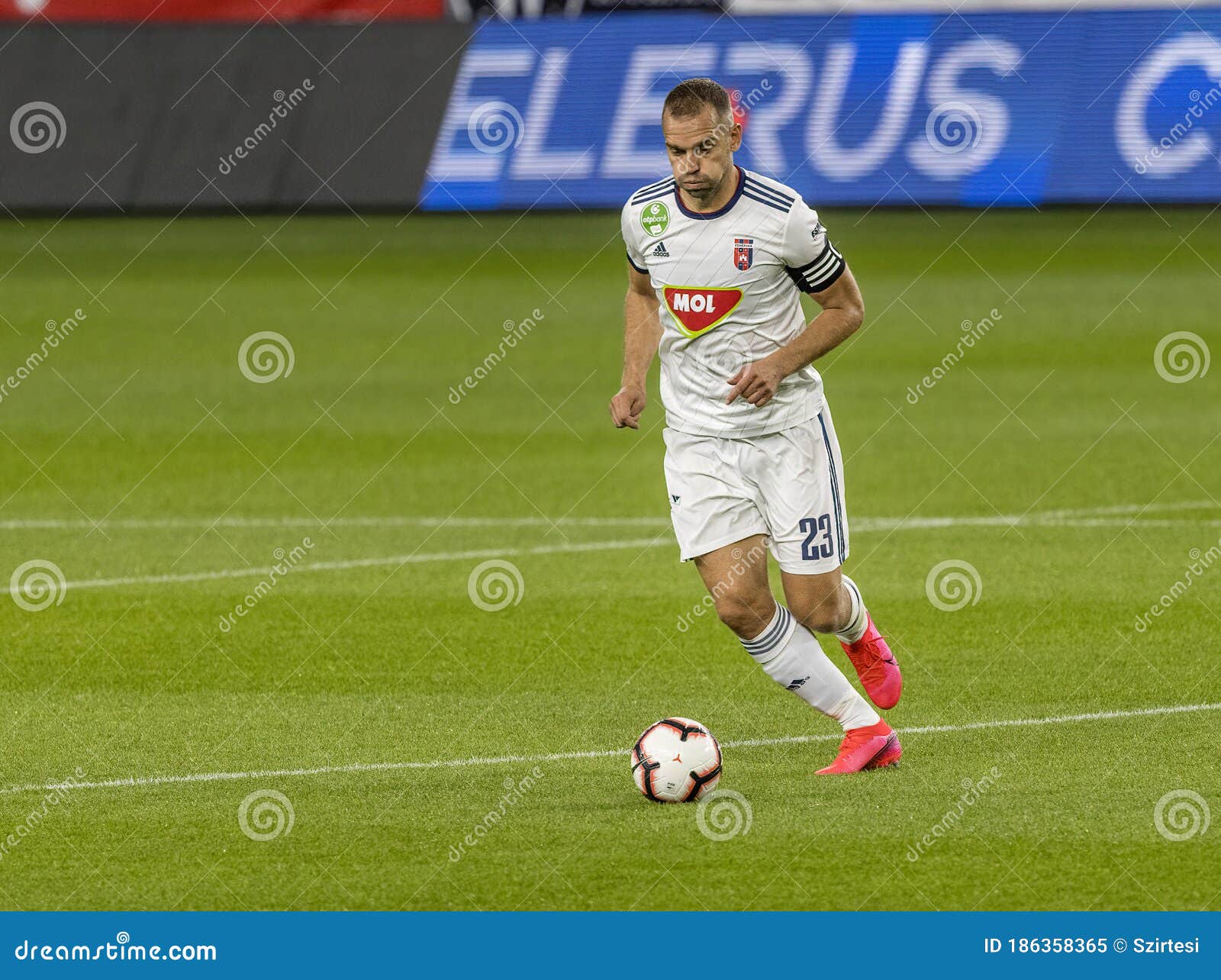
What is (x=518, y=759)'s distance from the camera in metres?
7.64

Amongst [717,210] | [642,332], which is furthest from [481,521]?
[717,210]

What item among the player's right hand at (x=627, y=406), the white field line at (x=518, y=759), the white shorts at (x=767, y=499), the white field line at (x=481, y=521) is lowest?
the white field line at (x=518, y=759)

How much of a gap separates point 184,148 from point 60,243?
7.42 feet

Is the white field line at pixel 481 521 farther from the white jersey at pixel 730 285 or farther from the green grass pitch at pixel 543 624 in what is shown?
the white jersey at pixel 730 285

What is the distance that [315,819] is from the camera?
6.85 m

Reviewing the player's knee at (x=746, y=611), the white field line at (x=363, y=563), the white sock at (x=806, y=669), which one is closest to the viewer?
the player's knee at (x=746, y=611)

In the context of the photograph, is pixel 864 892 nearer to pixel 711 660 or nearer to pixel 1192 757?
pixel 1192 757

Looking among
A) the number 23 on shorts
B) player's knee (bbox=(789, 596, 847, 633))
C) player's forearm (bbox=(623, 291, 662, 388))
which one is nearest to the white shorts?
the number 23 on shorts

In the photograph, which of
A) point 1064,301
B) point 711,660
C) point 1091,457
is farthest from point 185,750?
point 1064,301

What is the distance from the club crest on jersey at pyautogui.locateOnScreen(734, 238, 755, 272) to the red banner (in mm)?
23802

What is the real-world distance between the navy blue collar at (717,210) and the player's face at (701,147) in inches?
6.1

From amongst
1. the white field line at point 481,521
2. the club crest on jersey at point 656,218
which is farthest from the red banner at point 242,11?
the club crest on jersey at point 656,218

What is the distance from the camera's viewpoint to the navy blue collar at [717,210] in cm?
712

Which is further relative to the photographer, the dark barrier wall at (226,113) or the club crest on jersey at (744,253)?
the dark barrier wall at (226,113)
